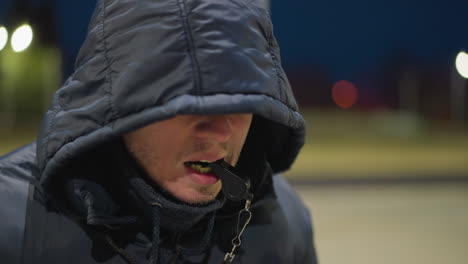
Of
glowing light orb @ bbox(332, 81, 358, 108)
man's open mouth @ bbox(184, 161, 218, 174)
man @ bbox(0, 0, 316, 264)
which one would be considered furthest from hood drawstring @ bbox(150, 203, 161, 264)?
glowing light orb @ bbox(332, 81, 358, 108)

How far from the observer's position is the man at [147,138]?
103cm

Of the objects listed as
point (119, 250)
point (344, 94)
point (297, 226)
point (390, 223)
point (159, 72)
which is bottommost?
point (344, 94)

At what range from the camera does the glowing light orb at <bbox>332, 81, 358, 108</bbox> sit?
1431 inches

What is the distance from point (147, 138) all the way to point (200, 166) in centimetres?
13

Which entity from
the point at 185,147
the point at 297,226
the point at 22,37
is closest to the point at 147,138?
the point at 185,147

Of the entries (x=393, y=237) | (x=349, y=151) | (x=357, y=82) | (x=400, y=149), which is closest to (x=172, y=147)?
(x=393, y=237)

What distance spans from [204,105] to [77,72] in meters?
0.34

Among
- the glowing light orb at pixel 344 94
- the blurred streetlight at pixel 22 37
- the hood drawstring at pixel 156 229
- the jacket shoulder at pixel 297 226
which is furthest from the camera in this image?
the glowing light orb at pixel 344 94

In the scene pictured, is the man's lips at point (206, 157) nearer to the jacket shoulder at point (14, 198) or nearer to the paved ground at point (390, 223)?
the jacket shoulder at point (14, 198)

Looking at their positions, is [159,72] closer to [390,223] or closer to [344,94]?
[390,223]

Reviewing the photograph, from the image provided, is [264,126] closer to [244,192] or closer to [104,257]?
[244,192]

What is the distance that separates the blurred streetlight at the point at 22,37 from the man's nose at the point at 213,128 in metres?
2.81

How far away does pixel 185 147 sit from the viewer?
42.1 inches

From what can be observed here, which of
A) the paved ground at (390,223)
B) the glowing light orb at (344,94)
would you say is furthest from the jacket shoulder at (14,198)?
the glowing light orb at (344,94)
